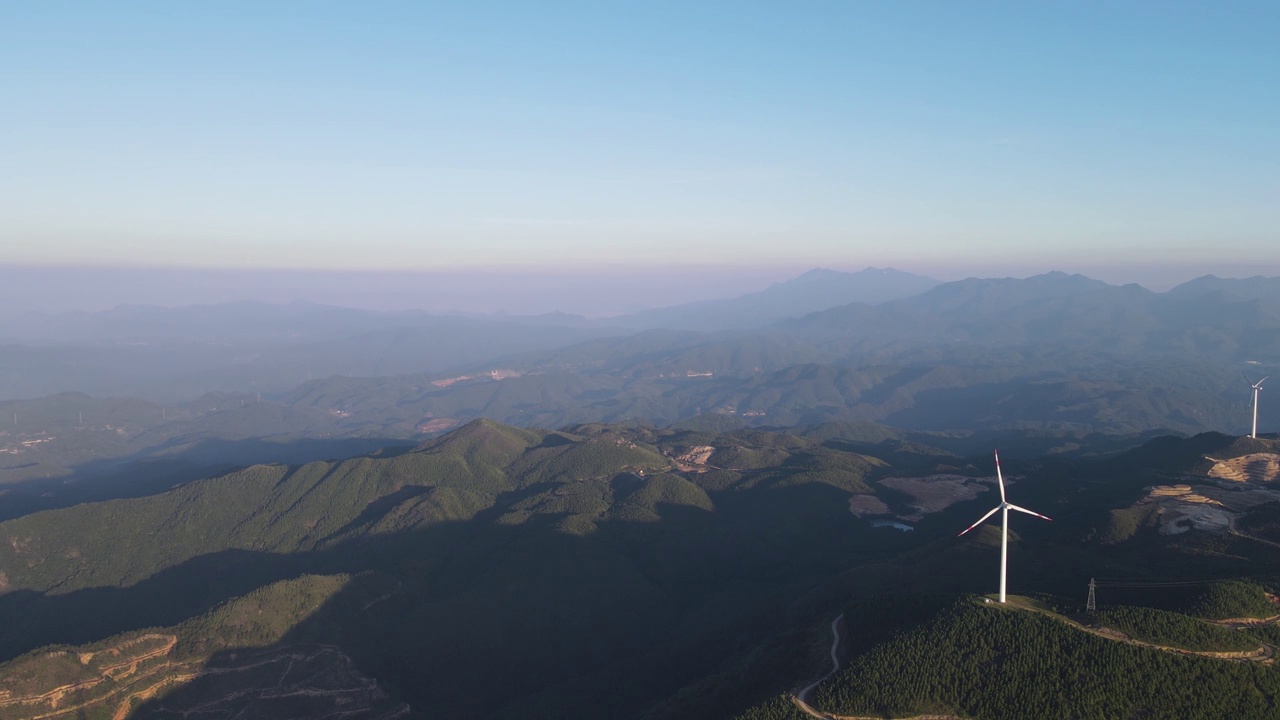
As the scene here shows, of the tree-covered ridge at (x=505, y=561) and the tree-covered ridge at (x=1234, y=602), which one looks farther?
the tree-covered ridge at (x=505, y=561)

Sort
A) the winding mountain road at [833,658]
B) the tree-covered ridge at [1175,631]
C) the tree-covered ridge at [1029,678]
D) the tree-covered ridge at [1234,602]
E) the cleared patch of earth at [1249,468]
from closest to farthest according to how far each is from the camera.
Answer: the tree-covered ridge at [1029,678], the tree-covered ridge at [1175,631], the winding mountain road at [833,658], the tree-covered ridge at [1234,602], the cleared patch of earth at [1249,468]

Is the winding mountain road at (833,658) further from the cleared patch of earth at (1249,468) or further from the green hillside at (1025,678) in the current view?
the cleared patch of earth at (1249,468)

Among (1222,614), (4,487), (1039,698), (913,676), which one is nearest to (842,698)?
(913,676)

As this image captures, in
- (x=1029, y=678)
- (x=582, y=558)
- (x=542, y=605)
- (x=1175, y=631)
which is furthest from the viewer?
(x=582, y=558)

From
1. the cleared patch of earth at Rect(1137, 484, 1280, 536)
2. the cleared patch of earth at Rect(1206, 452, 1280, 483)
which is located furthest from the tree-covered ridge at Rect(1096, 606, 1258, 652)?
the cleared patch of earth at Rect(1206, 452, 1280, 483)

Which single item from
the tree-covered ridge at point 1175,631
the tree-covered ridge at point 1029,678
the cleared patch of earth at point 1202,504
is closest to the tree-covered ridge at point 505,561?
the tree-covered ridge at point 1029,678

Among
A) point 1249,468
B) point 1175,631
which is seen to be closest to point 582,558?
point 1175,631

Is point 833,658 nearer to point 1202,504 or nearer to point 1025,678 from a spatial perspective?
point 1025,678

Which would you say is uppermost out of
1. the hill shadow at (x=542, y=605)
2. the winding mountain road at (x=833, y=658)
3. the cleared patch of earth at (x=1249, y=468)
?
the cleared patch of earth at (x=1249, y=468)

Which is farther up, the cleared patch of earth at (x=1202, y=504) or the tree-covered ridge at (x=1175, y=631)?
the tree-covered ridge at (x=1175, y=631)

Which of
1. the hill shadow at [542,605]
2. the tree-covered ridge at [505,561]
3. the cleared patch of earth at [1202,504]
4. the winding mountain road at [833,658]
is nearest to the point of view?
the winding mountain road at [833,658]
